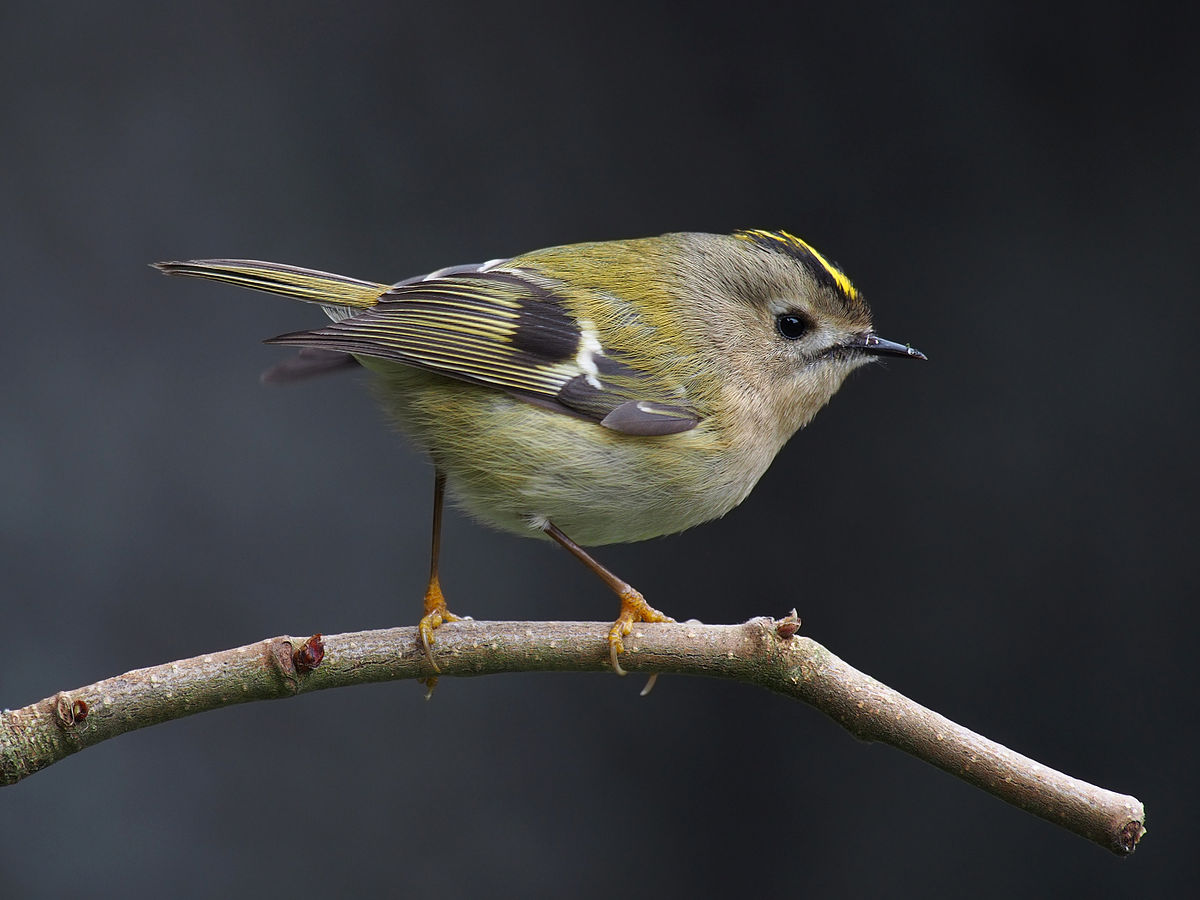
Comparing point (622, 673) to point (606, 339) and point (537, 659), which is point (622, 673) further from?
point (606, 339)

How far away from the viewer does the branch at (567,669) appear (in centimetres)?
115

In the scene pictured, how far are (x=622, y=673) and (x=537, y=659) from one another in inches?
4.0

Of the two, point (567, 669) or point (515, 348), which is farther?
point (515, 348)

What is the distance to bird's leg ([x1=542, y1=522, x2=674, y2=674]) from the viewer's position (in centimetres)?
130

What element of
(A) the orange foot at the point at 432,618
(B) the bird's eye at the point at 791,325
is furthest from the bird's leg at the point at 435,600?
(B) the bird's eye at the point at 791,325

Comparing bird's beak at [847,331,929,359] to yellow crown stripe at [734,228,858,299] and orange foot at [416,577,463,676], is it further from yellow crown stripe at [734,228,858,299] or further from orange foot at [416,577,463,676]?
orange foot at [416,577,463,676]

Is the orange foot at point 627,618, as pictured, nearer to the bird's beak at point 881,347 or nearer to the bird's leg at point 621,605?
the bird's leg at point 621,605

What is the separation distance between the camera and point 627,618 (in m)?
1.38

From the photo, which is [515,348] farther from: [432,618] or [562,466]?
[432,618]

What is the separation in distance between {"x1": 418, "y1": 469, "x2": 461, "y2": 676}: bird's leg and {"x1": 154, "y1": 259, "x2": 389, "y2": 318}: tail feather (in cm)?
27

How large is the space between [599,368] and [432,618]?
1.30 feet

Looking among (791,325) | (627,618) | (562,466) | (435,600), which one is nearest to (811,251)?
(791,325)

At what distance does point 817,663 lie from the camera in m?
1.23

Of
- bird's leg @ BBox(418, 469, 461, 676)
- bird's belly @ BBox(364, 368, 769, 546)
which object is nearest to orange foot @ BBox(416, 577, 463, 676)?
bird's leg @ BBox(418, 469, 461, 676)
